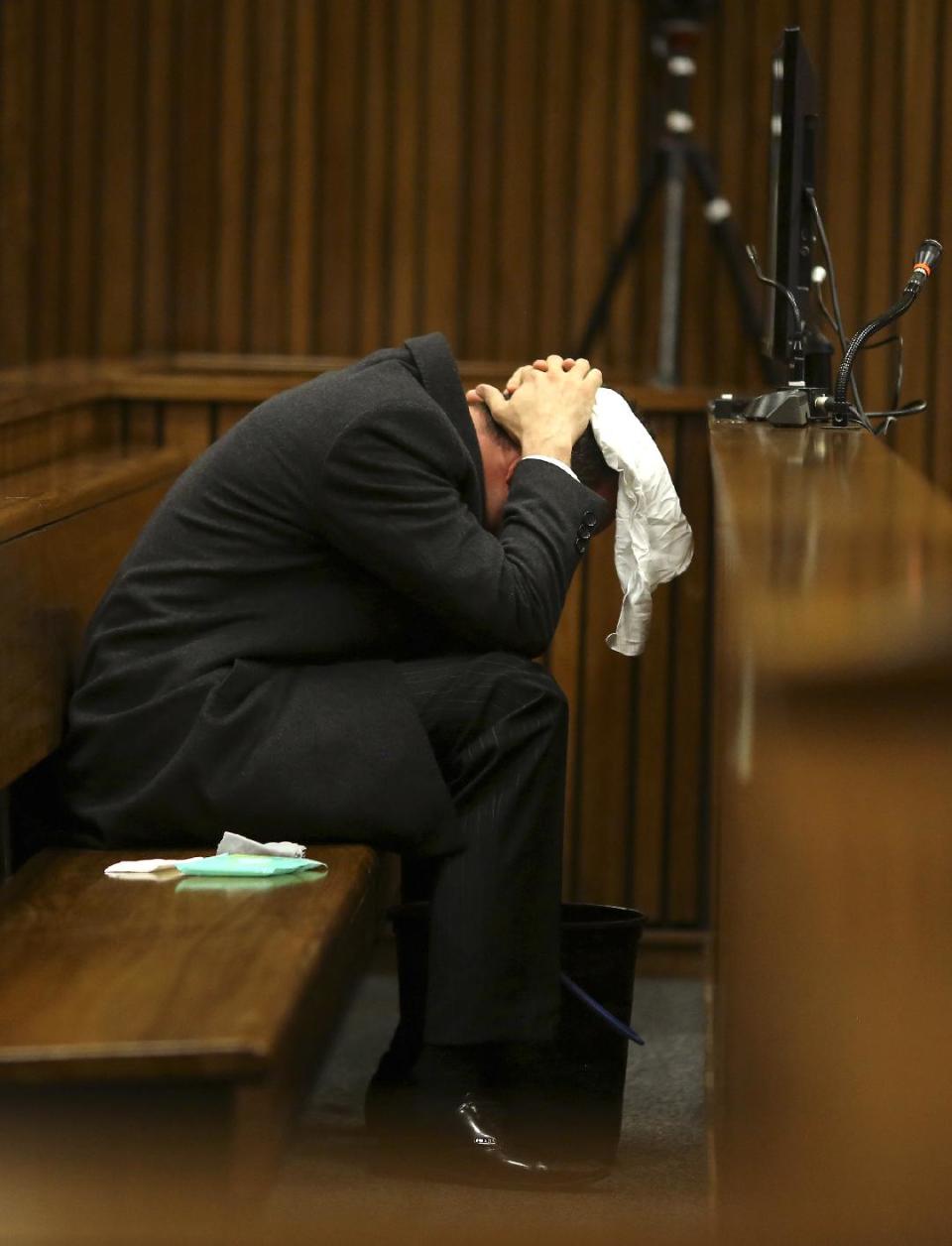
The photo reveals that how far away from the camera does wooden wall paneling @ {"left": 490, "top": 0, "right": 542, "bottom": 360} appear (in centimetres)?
422

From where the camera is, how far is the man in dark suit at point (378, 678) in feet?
7.02

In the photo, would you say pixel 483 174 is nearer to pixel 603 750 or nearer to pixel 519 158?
pixel 519 158

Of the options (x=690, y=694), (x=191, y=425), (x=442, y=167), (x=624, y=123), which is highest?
(x=624, y=123)

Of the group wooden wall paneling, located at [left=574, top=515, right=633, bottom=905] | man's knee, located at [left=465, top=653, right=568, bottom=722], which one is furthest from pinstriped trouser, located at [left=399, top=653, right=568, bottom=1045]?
wooden wall paneling, located at [left=574, top=515, right=633, bottom=905]

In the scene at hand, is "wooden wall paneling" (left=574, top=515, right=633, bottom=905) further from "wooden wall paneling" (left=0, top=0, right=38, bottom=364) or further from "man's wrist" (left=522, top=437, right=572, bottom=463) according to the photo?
"wooden wall paneling" (left=0, top=0, right=38, bottom=364)

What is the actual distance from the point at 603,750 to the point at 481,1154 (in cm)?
118

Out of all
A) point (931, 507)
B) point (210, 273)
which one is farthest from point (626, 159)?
point (931, 507)

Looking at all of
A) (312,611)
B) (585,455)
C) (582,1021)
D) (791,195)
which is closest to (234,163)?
(791,195)

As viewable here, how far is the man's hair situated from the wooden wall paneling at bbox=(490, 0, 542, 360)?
1.90 metres

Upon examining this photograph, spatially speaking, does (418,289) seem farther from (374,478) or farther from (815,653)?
(815,653)

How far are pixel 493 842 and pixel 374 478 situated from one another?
1.48 feet

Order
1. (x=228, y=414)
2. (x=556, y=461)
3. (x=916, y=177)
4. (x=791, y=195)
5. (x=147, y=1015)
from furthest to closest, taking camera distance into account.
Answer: (x=916, y=177)
(x=228, y=414)
(x=791, y=195)
(x=556, y=461)
(x=147, y=1015)

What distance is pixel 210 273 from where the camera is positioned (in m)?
4.30

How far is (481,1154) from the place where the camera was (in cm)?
224
